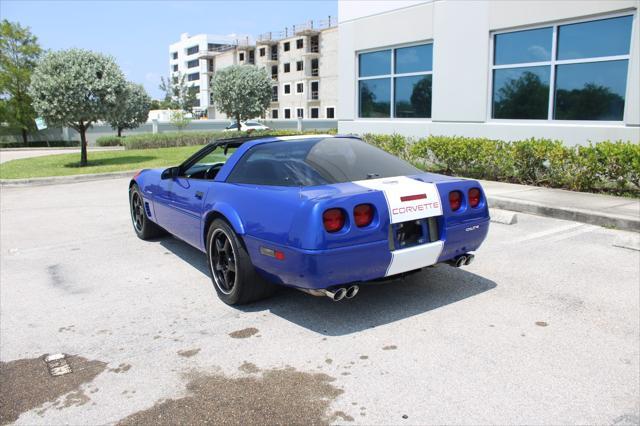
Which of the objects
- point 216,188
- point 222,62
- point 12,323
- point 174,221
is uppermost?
point 222,62

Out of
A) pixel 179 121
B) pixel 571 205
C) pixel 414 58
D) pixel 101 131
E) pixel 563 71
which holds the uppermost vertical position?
pixel 414 58

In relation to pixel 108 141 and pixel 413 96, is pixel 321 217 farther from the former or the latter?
pixel 108 141

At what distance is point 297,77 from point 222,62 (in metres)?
22.9

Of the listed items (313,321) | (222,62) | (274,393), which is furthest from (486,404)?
(222,62)

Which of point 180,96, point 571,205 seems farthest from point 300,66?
point 571,205

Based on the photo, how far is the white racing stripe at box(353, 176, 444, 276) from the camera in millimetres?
3900

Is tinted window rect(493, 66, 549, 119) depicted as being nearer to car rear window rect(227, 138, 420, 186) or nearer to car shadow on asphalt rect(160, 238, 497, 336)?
car shadow on asphalt rect(160, 238, 497, 336)

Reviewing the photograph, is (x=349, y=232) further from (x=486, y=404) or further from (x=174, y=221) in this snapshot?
(x=174, y=221)

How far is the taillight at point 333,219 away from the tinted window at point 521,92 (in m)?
9.14

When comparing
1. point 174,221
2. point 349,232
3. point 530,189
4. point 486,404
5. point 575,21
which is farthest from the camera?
point 575,21

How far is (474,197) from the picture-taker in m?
4.50

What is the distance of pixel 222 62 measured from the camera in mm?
89938

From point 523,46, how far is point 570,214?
5505 mm

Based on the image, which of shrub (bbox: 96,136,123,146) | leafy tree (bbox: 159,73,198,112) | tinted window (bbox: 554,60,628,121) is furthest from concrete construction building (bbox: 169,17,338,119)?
tinted window (bbox: 554,60,628,121)
